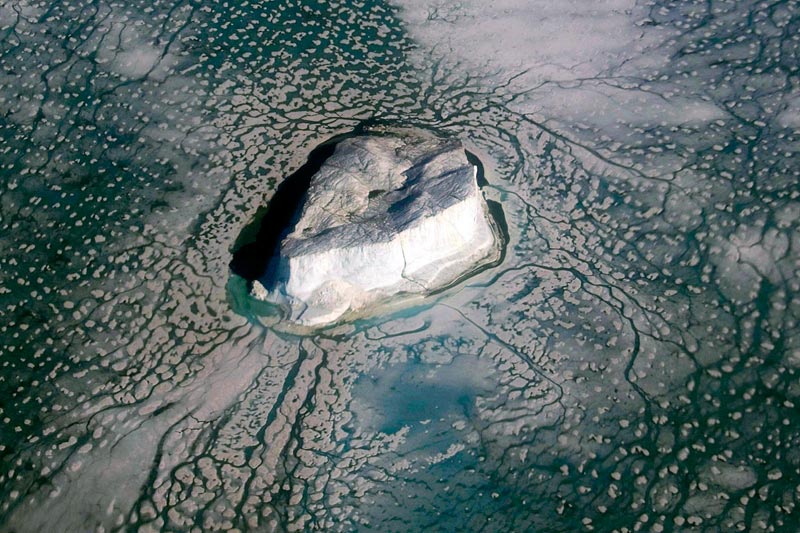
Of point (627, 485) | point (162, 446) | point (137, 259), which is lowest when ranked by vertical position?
point (627, 485)

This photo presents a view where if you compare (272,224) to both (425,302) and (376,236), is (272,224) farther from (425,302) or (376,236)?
(425,302)

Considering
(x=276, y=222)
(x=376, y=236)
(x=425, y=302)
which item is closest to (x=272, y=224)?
(x=276, y=222)

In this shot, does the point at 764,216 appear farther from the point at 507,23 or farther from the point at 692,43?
the point at 507,23

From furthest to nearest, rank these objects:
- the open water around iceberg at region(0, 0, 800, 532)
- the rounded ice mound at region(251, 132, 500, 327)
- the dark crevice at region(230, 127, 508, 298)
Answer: the dark crevice at region(230, 127, 508, 298), the rounded ice mound at region(251, 132, 500, 327), the open water around iceberg at region(0, 0, 800, 532)

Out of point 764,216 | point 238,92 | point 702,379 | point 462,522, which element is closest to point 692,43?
point 764,216

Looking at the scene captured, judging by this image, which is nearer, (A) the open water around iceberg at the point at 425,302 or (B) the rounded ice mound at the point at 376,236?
(A) the open water around iceberg at the point at 425,302

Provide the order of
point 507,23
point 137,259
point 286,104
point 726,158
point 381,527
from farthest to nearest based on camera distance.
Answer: point 507,23 → point 286,104 → point 726,158 → point 137,259 → point 381,527

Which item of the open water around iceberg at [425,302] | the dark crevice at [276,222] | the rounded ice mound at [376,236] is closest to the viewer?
the open water around iceberg at [425,302]
